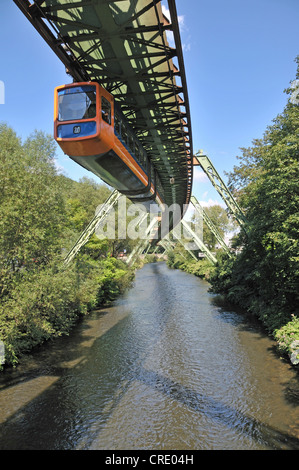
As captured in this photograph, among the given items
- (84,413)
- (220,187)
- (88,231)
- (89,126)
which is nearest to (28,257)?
(84,413)

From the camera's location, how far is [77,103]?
848 centimetres

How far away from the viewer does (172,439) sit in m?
7.39

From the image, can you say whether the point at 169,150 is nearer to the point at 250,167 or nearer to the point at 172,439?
the point at 250,167

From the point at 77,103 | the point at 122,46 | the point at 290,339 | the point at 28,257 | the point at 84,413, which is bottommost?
the point at 84,413

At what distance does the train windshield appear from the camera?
845 centimetres

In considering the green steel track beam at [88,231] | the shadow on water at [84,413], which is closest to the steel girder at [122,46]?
the shadow on water at [84,413]

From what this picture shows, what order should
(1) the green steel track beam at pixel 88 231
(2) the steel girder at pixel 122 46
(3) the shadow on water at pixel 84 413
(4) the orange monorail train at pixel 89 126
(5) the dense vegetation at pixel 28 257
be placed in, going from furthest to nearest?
(1) the green steel track beam at pixel 88 231, (5) the dense vegetation at pixel 28 257, (4) the orange monorail train at pixel 89 126, (3) the shadow on water at pixel 84 413, (2) the steel girder at pixel 122 46

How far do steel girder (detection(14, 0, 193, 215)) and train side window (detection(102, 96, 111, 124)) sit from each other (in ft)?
2.73

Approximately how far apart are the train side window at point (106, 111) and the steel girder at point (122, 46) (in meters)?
0.83

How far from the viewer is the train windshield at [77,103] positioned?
8453 millimetres

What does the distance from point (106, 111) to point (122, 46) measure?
5.84 feet

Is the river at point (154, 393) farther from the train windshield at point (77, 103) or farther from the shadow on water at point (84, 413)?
the train windshield at point (77, 103)

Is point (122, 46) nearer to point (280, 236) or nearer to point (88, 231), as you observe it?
point (280, 236)
